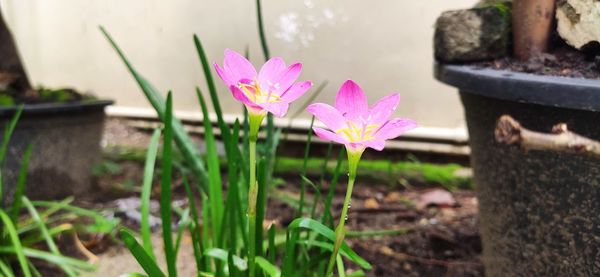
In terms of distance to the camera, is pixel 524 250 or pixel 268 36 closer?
pixel 524 250

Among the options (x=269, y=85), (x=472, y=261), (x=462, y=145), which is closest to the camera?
(x=269, y=85)

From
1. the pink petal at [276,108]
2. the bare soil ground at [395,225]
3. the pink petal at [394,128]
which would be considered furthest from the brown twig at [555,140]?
the bare soil ground at [395,225]

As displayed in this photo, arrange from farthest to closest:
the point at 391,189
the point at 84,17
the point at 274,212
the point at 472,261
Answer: the point at 84,17
the point at 391,189
the point at 274,212
the point at 472,261

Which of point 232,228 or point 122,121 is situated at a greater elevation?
point 232,228

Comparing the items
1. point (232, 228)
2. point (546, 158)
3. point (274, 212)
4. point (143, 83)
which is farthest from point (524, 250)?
point (274, 212)

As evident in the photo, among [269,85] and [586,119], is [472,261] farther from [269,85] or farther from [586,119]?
[269,85]

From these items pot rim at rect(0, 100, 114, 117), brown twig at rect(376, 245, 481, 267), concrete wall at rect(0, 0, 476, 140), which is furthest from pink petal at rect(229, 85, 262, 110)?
concrete wall at rect(0, 0, 476, 140)

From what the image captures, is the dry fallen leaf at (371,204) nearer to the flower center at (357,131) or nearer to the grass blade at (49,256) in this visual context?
the grass blade at (49,256)
